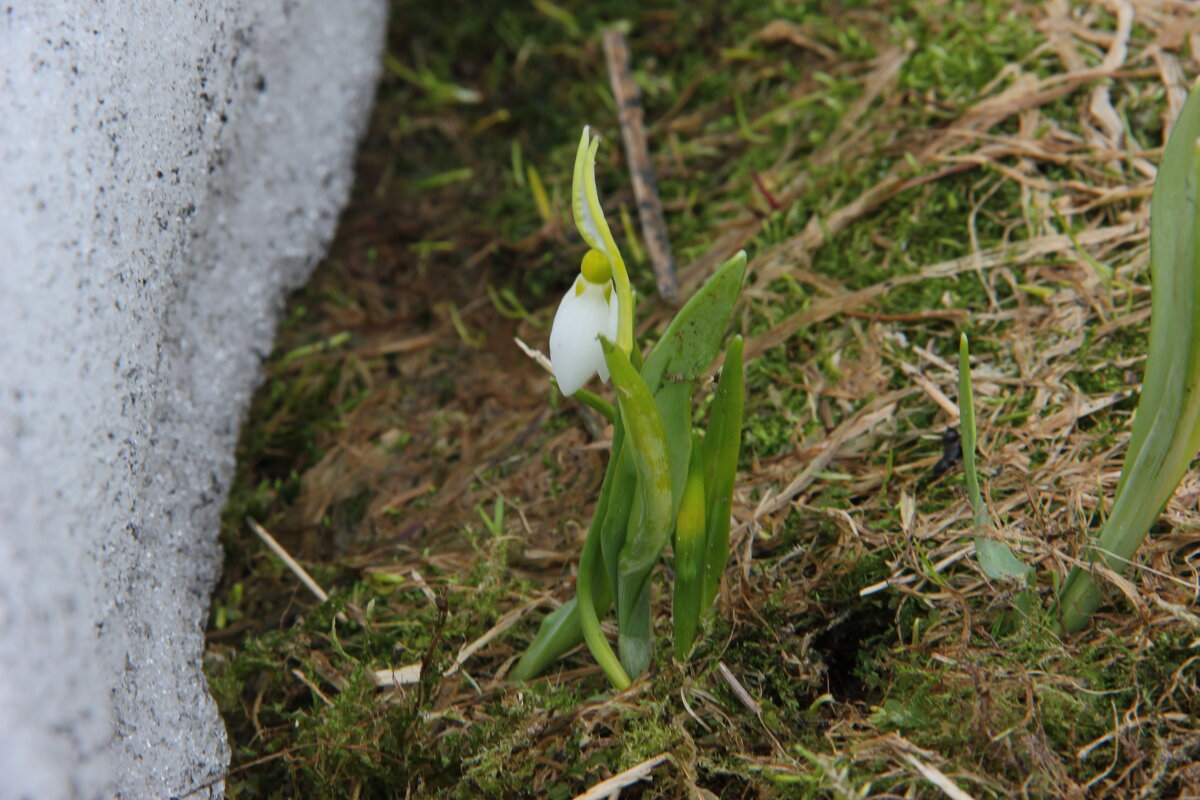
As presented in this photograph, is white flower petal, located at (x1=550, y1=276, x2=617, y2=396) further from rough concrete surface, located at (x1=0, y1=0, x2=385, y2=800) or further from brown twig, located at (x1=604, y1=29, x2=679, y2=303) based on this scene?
brown twig, located at (x1=604, y1=29, x2=679, y2=303)

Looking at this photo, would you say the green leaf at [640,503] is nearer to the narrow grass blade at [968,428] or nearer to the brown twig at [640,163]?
the narrow grass blade at [968,428]

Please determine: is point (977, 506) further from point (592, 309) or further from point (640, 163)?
point (640, 163)

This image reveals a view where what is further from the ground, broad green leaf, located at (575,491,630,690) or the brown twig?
the brown twig

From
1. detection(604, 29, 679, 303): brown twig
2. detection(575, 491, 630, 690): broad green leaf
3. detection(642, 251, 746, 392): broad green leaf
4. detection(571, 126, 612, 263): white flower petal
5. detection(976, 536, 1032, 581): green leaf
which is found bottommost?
detection(575, 491, 630, 690): broad green leaf

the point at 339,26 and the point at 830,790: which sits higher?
the point at 339,26

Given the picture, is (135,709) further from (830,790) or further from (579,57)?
(579,57)

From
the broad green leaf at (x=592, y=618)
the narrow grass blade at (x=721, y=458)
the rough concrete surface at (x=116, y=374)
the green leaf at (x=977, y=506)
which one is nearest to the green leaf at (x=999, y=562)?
the green leaf at (x=977, y=506)

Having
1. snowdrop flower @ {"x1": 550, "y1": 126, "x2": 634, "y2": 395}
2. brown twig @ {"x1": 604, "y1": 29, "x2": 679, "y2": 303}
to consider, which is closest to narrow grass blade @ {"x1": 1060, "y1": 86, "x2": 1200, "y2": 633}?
snowdrop flower @ {"x1": 550, "y1": 126, "x2": 634, "y2": 395}

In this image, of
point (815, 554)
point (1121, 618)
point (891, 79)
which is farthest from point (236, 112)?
point (1121, 618)

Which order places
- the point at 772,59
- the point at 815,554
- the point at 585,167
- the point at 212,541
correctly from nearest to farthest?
the point at 585,167, the point at 815,554, the point at 212,541, the point at 772,59
